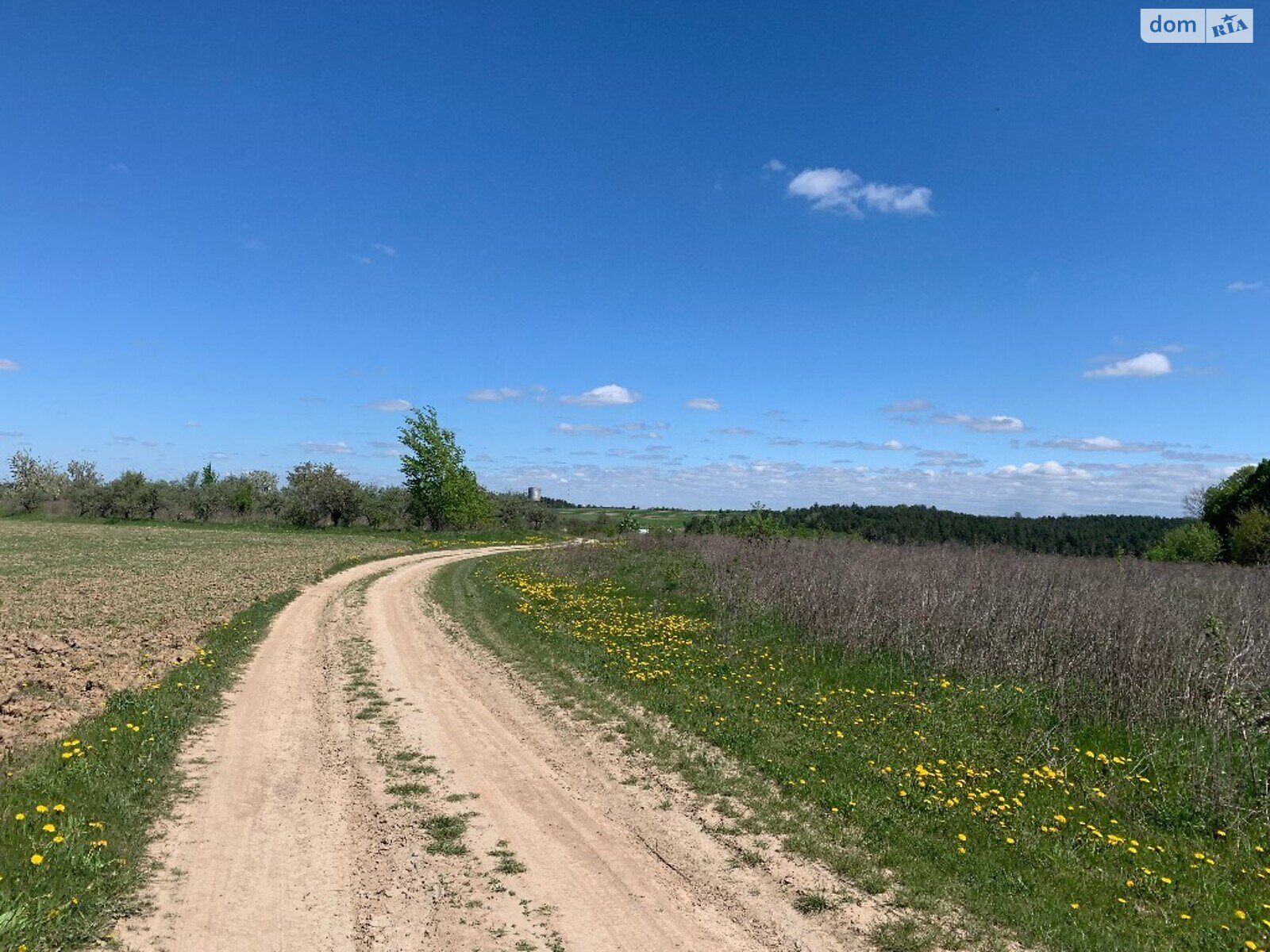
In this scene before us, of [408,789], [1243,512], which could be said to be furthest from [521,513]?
[408,789]

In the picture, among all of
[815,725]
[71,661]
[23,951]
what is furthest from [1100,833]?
[71,661]

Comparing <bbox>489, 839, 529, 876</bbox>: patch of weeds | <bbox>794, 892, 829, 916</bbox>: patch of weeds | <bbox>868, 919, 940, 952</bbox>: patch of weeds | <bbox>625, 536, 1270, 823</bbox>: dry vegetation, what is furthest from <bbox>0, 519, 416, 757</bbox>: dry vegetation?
<bbox>625, 536, 1270, 823</bbox>: dry vegetation

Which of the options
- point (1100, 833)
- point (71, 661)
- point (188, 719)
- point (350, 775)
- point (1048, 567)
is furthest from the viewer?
point (1048, 567)

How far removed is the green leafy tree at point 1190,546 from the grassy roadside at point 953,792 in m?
31.1

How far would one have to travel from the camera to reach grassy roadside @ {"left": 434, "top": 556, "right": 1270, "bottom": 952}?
5.58 metres

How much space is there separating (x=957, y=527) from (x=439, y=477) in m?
45.7

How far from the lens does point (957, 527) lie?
51375 mm

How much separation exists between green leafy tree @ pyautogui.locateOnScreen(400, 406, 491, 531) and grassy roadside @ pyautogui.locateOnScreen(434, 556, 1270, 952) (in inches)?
2142

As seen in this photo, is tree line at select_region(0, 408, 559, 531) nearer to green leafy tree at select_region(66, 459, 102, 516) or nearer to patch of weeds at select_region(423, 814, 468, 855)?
green leafy tree at select_region(66, 459, 102, 516)

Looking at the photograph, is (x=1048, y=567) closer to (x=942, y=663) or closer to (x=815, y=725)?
(x=942, y=663)

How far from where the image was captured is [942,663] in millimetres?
12336

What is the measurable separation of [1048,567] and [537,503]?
255 ft

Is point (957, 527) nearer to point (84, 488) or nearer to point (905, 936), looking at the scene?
point (905, 936)

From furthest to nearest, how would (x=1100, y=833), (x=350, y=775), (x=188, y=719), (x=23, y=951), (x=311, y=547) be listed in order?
(x=311, y=547), (x=188, y=719), (x=350, y=775), (x=1100, y=833), (x=23, y=951)
